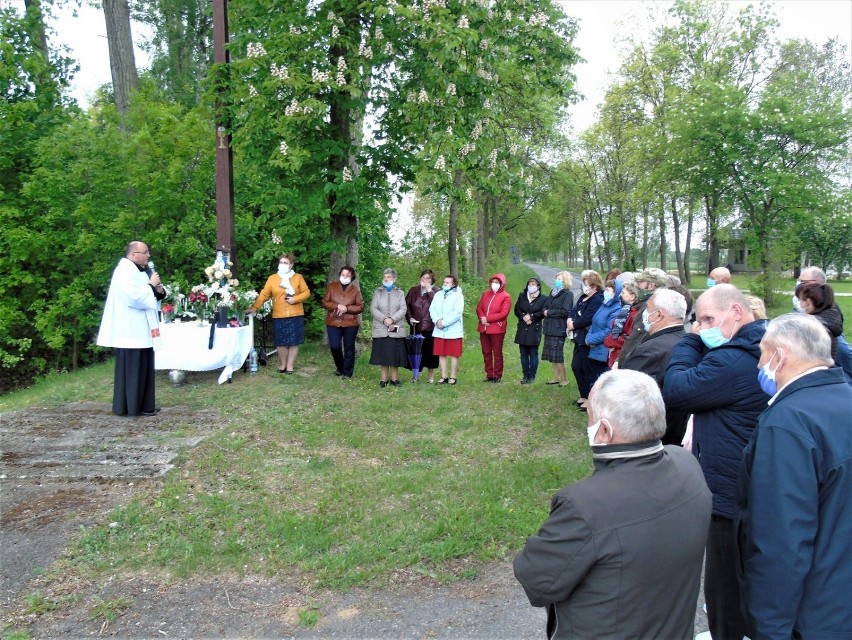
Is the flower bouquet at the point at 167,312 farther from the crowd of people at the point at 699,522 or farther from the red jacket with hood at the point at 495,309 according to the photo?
the crowd of people at the point at 699,522

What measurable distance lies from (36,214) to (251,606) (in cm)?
1097

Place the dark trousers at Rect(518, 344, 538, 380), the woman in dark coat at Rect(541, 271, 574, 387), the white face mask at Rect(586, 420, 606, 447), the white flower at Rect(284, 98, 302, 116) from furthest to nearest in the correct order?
the dark trousers at Rect(518, 344, 538, 380) < the woman in dark coat at Rect(541, 271, 574, 387) < the white flower at Rect(284, 98, 302, 116) < the white face mask at Rect(586, 420, 606, 447)

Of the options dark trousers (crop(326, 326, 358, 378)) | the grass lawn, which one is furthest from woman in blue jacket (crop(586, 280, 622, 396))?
dark trousers (crop(326, 326, 358, 378))

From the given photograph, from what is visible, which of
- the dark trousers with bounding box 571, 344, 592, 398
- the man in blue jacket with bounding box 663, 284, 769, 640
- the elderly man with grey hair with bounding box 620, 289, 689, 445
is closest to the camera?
the man in blue jacket with bounding box 663, 284, 769, 640

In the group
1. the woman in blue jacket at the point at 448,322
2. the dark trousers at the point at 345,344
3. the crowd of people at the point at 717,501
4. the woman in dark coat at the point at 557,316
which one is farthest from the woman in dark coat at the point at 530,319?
the crowd of people at the point at 717,501

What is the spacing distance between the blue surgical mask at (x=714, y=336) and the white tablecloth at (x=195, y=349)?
285 inches

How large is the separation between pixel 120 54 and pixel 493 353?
9936 millimetres

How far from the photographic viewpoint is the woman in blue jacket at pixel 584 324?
853 centimetres

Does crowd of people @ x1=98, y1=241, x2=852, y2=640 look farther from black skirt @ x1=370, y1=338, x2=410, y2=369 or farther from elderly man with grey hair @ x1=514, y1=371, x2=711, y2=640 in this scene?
black skirt @ x1=370, y1=338, x2=410, y2=369

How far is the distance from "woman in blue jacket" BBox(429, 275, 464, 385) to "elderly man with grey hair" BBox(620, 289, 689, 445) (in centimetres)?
554

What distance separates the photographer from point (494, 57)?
10711 mm

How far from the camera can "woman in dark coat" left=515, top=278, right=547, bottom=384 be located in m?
9.88

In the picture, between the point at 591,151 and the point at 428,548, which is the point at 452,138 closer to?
the point at 428,548

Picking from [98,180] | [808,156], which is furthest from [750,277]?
[98,180]
